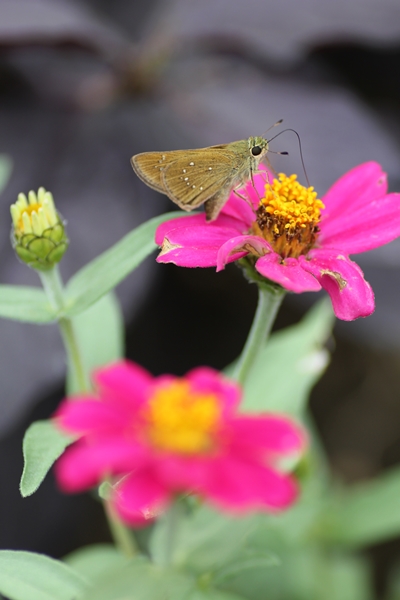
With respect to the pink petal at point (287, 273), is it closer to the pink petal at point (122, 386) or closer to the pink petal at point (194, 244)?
the pink petal at point (194, 244)

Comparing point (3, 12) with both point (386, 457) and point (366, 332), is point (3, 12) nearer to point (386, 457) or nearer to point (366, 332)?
point (366, 332)

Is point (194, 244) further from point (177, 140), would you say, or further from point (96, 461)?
point (177, 140)

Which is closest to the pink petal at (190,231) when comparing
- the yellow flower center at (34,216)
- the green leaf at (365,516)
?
the yellow flower center at (34,216)

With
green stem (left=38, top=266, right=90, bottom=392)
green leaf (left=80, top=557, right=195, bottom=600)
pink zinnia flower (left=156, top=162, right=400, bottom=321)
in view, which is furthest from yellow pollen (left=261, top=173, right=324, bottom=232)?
green leaf (left=80, top=557, right=195, bottom=600)

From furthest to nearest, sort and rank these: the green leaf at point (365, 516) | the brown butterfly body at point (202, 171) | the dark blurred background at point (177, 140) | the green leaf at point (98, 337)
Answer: the dark blurred background at point (177, 140), the green leaf at point (365, 516), the green leaf at point (98, 337), the brown butterfly body at point (202, 171)

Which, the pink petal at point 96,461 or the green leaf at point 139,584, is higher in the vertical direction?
the pink petal at point 96,461

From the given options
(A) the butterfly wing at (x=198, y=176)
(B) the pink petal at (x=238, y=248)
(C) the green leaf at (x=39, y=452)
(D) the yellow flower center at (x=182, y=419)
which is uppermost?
(A) the butterfly wing at (x=198, y=176)
